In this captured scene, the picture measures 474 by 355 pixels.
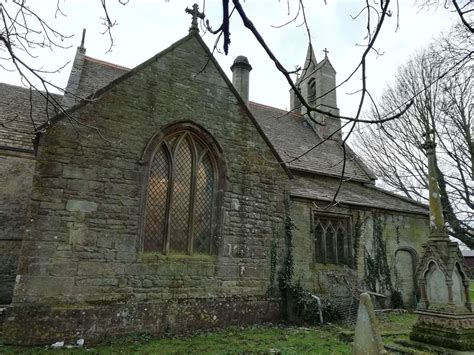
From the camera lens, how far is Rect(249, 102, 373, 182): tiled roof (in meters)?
12.8

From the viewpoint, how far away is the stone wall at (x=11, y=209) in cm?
812

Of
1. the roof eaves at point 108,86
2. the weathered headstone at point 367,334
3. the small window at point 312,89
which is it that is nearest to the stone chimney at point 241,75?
the small window at point 312,89

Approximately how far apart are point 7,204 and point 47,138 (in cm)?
325

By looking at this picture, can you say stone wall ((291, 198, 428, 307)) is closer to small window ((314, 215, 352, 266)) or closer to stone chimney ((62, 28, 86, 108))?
small window ((314, 215, 352, 266))

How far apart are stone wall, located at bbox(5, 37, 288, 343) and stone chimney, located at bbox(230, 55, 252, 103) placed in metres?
4.62

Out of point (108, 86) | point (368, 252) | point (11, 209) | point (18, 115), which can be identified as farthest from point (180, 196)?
point (368, 252)

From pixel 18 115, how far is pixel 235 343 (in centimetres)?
684

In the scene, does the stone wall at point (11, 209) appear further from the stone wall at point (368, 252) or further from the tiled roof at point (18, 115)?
the stone wall at point (368, 252)

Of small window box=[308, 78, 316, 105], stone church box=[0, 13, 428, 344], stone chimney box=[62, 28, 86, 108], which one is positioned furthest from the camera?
small window box=[308, 78, 316, 105]

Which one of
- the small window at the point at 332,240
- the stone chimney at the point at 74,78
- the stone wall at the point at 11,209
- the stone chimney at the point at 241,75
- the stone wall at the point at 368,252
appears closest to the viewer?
the stone wall at the point at 11,209

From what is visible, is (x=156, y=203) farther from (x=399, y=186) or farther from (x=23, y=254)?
(x=399, y=186)

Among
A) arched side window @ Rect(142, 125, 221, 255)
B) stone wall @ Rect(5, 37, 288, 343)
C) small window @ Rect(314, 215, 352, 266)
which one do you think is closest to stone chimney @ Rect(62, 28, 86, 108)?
stone wall @ Rect(5, 37, 288, 343)

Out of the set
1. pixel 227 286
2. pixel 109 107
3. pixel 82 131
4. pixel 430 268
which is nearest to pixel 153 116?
pixel 109 107

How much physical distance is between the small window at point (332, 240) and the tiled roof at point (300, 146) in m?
2.02
